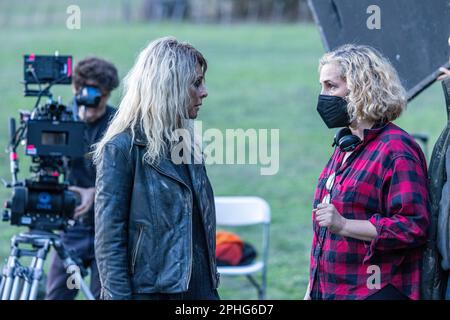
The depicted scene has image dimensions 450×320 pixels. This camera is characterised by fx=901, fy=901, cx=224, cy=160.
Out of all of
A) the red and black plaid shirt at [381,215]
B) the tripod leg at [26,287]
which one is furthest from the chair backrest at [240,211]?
the red and black plaid shirt at [381,215]

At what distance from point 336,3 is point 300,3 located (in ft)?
129

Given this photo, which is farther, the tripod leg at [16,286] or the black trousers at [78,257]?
the black trousers at [78,257]

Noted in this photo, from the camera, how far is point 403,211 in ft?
12.7

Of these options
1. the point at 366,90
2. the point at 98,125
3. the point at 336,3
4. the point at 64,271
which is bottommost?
the point at 64,271

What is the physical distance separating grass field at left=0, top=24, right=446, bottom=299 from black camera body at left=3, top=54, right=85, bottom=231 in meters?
0.73

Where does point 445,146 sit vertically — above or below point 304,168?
above

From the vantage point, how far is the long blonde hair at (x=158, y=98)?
3.94m

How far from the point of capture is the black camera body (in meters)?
5.52

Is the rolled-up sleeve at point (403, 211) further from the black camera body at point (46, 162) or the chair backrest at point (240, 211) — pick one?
the chair backrest at point (240, 211)

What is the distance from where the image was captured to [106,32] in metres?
36.0

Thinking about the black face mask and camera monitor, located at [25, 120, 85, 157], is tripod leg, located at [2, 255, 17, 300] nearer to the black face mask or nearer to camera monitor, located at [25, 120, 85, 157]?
camera monitor, located at [25, 120, 85, 157]

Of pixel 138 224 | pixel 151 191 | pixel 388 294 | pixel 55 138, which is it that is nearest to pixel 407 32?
pixel 388 294

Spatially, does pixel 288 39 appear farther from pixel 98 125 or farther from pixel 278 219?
pixel 98 125
